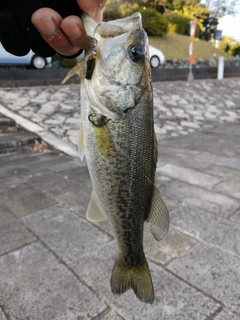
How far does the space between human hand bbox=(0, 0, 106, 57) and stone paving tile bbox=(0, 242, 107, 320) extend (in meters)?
1.83

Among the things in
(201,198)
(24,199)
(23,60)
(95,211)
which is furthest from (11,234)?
(23,60)

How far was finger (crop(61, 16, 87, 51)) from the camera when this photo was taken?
47.3 inches

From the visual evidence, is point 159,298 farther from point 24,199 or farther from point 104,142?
point 24,199

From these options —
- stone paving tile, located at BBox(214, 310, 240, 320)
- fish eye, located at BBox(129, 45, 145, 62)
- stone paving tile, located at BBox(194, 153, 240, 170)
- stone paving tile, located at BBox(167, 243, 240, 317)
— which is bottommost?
stone paving tile, located at BBox(214, 310, 240, 320)

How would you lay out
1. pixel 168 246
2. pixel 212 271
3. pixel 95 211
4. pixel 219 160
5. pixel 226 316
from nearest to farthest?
pixel 95 211
pixel 226 316
pixel 212 271
pixel 168 246
pixel 219 160

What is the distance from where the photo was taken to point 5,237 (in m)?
3.18

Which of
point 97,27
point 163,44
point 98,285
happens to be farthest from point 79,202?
point 163,44

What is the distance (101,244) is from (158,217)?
1687mm

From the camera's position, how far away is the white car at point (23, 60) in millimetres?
11102

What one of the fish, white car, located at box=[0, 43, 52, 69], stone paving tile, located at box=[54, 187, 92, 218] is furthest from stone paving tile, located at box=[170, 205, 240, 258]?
white car, located at box=[0, 43, 52, 69]

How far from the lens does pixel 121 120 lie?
1373mm

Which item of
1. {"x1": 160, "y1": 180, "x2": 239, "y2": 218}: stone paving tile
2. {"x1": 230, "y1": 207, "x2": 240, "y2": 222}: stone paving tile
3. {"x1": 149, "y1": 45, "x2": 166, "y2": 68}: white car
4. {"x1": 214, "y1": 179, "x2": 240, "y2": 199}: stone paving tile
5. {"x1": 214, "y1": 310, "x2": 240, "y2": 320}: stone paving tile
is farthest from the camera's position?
{"x1": 149, "y1": 45, "x2": 166, "y2": 68}: white car

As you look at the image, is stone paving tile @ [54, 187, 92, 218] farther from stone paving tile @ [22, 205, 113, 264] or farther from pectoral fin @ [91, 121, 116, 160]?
pectoral fin @ [91, 121, 116, 160]

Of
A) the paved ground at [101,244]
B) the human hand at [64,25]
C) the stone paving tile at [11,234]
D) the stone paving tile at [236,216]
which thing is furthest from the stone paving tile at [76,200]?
the human hand at [64,25]
